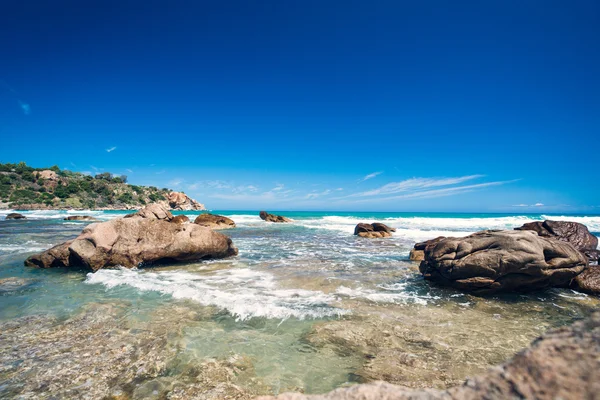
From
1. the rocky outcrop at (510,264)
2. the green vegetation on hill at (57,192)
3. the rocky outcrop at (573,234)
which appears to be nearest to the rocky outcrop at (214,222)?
the rocky outcrop at (573,234)

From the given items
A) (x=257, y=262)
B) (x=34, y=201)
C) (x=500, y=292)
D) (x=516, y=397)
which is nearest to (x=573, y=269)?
(x=500, y=292)

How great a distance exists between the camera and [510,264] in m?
7.05

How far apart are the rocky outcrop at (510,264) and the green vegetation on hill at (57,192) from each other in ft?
338

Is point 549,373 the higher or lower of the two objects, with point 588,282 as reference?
higher

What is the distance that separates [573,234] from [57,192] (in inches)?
4665

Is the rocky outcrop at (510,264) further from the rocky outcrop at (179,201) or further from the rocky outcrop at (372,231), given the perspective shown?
the rocky outcrop at (179,201)

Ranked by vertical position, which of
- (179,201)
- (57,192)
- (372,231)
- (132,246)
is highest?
(57,192)

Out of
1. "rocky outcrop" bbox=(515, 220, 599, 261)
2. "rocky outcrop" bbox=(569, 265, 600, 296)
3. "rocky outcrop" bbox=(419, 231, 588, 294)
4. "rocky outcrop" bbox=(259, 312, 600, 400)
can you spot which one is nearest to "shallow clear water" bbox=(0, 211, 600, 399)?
"rocky outcrop" bbox=(419, 231, 588, 294)

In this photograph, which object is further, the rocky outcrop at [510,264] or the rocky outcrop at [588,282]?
the rocky outcrop at [588,282]

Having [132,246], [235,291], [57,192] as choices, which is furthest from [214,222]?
[57,192]

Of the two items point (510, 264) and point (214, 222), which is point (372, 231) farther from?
point (214, 222)

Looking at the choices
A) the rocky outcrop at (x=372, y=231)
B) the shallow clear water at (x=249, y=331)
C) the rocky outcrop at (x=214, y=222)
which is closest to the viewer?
the shallow clear water at (x=249, y=331)

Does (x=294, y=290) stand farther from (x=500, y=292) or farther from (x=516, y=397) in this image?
(x=516, y=397)

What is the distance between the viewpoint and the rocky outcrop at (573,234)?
11.8 meters
